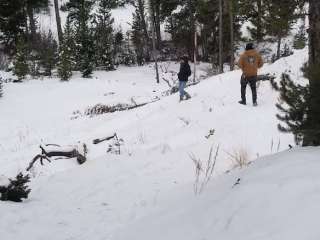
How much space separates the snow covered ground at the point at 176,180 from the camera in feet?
11.3

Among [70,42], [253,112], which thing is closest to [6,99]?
[70,42]

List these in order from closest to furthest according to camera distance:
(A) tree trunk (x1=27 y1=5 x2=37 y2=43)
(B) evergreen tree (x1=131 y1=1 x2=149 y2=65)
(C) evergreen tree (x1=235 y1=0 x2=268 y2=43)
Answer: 1. (C) evergreen tree (x1=235 y1=0 x2=268 y2=43)
2. (A) tree trunk (x1=27 y1=5 x2=37 y2=43)
3. (B) evergreen tree (x1=131 y1=1 x2=149 y2=65)

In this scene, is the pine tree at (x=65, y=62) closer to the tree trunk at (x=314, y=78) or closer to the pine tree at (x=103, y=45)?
the pine tree at (x=103, y=45)

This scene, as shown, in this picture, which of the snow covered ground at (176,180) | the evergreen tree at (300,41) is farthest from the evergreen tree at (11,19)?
the evergreen tree at (300,41)

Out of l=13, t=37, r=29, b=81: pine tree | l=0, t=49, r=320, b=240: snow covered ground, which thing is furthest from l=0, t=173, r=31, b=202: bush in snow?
l=13, t=37, r=29, b=81: pine tree

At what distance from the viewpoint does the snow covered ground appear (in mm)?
3459

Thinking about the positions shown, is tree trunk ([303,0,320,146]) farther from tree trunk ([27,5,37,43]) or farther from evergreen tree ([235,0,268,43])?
tree trunk ([27,5,37,43])

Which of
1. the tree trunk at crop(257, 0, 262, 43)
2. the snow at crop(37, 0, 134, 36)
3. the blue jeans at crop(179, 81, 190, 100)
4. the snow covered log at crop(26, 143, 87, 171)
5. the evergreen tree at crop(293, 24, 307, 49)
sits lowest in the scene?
the snow covered log at crop(26, 143, 87, 171)

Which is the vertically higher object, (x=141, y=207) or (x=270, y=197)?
(x=270, y=197)

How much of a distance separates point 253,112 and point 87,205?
6771 mm

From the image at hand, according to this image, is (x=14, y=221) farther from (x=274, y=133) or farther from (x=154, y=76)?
(x=154, y=76)

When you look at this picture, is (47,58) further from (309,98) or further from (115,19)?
(309,98)

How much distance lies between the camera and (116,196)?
591cm

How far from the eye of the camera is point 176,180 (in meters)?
6.47
